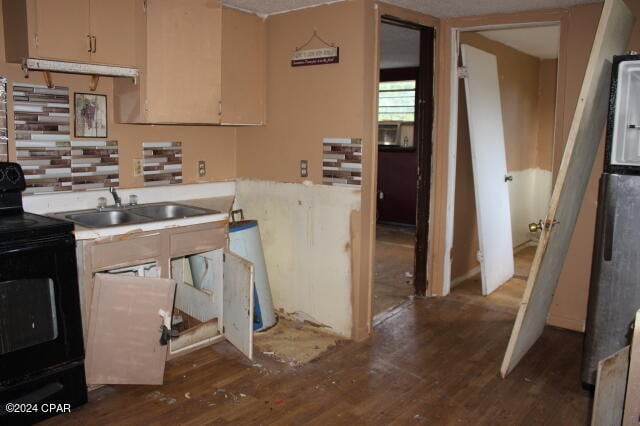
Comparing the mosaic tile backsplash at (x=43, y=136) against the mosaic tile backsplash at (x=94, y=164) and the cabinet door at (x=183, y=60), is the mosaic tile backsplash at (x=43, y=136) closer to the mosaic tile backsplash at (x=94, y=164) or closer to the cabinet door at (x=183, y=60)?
the mosaic tile backsplash at (x=94, y=164)

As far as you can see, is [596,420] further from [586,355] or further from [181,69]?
[181,69]

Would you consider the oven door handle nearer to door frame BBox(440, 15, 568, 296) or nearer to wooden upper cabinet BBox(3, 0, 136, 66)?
wooden upper cabinet BBox(3, 0, 136, 66)

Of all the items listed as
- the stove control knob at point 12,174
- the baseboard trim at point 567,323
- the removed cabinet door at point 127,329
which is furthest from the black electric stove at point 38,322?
the baseboard trim at point 567,323

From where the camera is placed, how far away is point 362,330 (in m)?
3.69

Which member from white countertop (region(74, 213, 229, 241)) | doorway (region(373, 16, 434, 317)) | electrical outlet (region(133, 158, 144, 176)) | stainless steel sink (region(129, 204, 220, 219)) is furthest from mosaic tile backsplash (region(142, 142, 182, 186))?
doorway (region(373, 16, 434, 317))

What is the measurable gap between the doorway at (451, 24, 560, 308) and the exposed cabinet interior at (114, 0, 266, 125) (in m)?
1.86

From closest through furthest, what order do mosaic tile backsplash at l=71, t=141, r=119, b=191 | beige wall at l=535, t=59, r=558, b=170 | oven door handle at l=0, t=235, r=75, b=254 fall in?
oven door handle at l=0, t=235, r=75, b=254, mosaic tile backsplash at l=71, t=141, r=119, b=191, beige wall at l=535, t=59, r=558, b=170

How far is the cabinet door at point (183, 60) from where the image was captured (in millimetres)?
3189

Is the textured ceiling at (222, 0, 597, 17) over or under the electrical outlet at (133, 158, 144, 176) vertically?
over

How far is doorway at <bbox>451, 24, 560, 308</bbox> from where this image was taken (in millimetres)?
4672

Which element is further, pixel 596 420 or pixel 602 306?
pixel 602 306

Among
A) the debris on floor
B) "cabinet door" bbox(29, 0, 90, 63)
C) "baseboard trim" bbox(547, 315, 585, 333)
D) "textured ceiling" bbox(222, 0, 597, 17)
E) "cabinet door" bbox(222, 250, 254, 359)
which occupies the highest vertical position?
"textured ceiling" bbox(222, 0, 597, 17)

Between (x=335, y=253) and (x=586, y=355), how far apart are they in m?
1.59

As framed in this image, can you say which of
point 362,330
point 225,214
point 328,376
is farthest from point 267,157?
point 328,376
